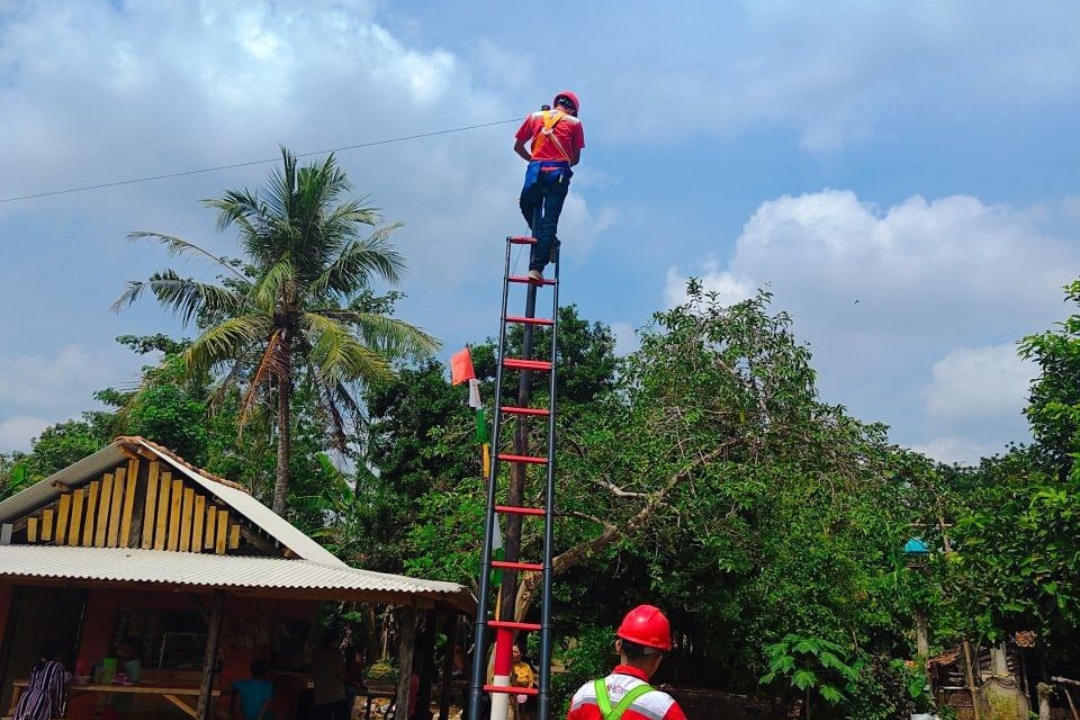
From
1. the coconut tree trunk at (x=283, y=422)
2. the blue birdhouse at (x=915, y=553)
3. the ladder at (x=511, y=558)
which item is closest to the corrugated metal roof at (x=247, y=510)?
the coconut tree trunk at (x=283, y=422)

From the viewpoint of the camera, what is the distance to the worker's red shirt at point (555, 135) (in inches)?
280

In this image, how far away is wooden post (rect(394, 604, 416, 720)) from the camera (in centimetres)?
818

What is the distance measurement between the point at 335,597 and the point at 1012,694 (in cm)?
1291

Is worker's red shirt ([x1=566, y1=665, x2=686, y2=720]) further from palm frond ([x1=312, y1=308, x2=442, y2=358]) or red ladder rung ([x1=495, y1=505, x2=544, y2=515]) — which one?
palm frond ([x1=312, y1=308, x2=442, y2=358])

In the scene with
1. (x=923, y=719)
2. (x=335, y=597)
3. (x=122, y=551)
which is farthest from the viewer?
(x=923, y=719)

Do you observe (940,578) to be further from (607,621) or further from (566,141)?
(566,141)

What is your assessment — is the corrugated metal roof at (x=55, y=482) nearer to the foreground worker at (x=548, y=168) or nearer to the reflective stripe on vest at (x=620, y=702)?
the foreground worker at (x=548, y=168)

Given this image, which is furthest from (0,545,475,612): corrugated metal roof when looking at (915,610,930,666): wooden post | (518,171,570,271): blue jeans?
(915,610,930,666): wooden post

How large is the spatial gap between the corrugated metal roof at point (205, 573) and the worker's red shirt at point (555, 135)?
158 inches

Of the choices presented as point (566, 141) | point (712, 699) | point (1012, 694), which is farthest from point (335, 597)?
point (1012, 694)

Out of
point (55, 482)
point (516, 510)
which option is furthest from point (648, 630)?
point (55, 482)

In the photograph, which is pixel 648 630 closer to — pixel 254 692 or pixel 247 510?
pixel 254 692

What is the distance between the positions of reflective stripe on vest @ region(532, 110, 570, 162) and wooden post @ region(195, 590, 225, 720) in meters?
5.41

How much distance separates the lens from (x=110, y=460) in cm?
1055
